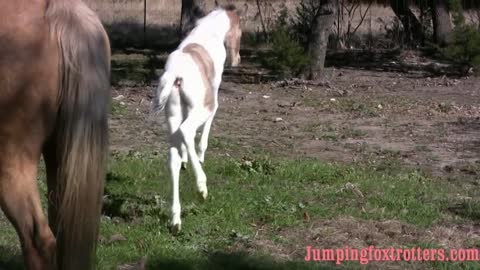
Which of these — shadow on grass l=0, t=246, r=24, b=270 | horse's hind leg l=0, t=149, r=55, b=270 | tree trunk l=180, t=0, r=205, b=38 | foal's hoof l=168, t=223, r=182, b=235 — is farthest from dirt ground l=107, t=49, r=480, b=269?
horse's hind leg l=0, t=149, r=55, b=270

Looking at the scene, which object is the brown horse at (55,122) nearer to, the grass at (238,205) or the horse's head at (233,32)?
the grass at (238,205)

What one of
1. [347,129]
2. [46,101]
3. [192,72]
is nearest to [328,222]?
[192,72]

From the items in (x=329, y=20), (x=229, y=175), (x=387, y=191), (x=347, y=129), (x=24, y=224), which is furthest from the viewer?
(x=329, y=20)

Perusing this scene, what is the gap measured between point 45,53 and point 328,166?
5.08 metres

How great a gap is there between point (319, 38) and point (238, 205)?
361 inches

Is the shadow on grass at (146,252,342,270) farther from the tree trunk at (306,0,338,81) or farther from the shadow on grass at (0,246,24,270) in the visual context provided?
the tree trunk at (306,0,338,81)

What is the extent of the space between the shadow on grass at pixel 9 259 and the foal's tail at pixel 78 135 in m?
1.32

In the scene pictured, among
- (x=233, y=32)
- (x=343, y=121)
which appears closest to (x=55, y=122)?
(x=233, y=32)

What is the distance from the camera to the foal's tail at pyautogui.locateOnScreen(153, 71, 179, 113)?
273 inches

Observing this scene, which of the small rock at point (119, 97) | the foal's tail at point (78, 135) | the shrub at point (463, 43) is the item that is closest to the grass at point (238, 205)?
the foal's tail at point (78, 135)

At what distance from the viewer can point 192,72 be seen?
7.12 meters

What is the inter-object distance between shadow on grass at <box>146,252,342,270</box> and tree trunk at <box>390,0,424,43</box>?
15257mm

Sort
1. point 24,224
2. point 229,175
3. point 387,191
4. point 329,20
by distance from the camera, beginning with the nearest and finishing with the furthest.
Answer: point 24,224 < point 387,191 < point 229,175 < point 329,20

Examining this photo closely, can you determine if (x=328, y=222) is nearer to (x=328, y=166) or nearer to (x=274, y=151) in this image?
(x=328, y=166)
